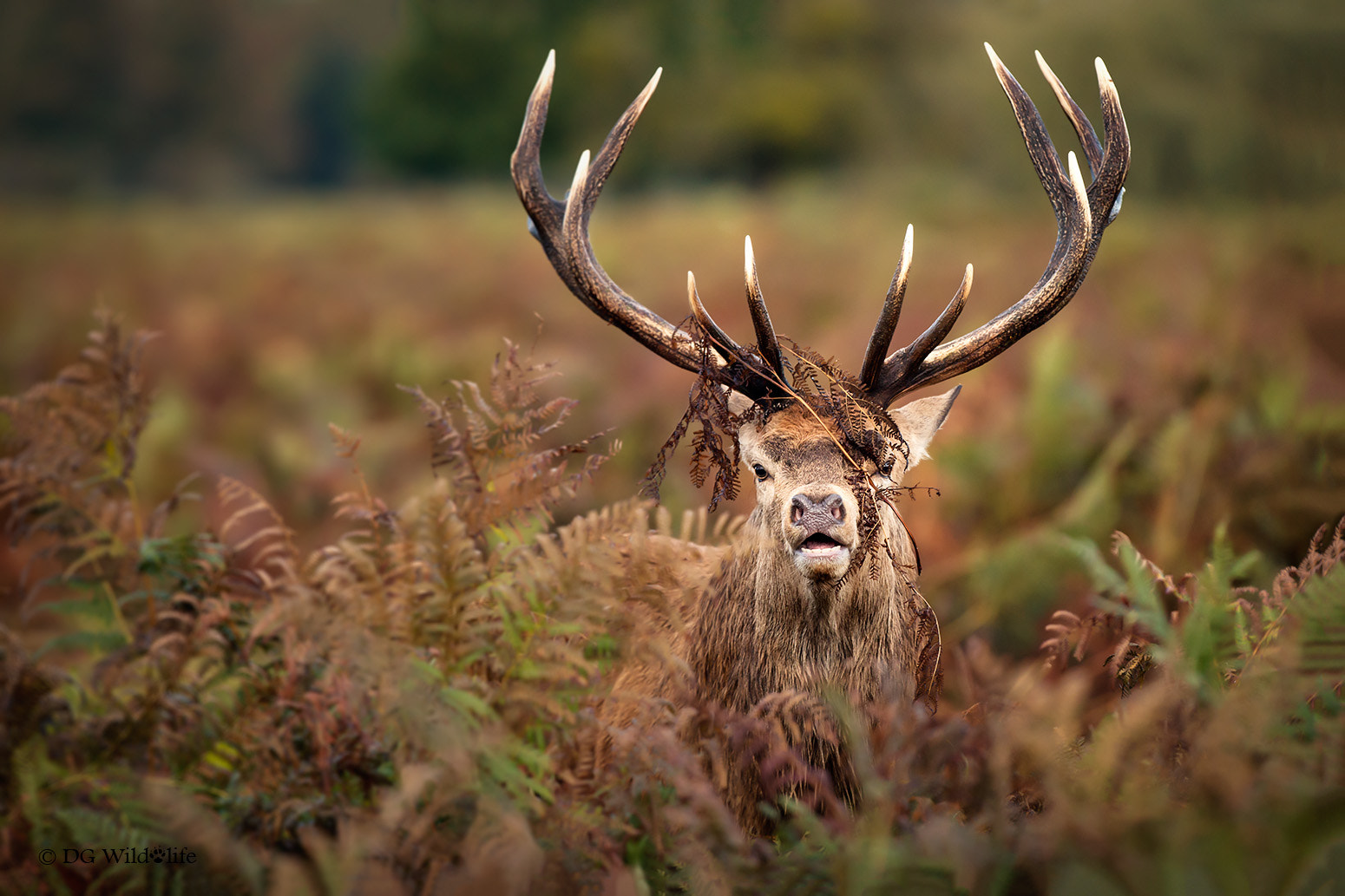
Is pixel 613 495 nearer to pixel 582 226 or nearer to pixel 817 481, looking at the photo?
pixel 582 226

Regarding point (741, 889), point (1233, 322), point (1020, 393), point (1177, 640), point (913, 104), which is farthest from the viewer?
point (913, 104)

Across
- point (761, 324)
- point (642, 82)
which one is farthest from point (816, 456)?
point (642, 82)

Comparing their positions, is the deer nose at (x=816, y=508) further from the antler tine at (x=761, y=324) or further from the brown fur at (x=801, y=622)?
the antler tine at (x=761, y=324)

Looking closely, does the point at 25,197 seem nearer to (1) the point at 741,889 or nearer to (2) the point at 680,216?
(2) the point at 680,216

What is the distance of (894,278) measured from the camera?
11.0 ft

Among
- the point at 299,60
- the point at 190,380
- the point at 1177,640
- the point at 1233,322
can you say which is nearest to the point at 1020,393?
the point at 1233,322

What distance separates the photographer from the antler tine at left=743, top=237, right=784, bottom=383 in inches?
128

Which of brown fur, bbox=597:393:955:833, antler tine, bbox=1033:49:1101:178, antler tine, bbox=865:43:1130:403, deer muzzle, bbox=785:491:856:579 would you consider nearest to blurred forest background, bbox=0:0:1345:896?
brown fur, bbox=597:393:955:833

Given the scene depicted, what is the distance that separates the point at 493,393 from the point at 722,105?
27.6 metres

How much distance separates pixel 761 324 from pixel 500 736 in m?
1.66

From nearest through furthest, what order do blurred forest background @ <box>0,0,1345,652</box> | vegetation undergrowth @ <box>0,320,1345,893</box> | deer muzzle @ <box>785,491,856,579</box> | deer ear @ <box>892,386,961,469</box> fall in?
1. vegetation undergrowth @ <box>0,320,1345,893</box>
2. deer muzzle @ <box>785,491,856,579</box>
3. deer ear @ <box>892,386,961,469</box>
4. blurred forest background @ <box>0,0,1345,652</box>

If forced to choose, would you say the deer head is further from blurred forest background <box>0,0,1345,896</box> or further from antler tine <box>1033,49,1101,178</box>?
blurred forest background <box>0,0,1345,896</box>

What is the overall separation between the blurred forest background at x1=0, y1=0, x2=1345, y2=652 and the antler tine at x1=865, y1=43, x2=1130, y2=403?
139 cm

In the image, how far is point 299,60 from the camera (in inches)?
1309
